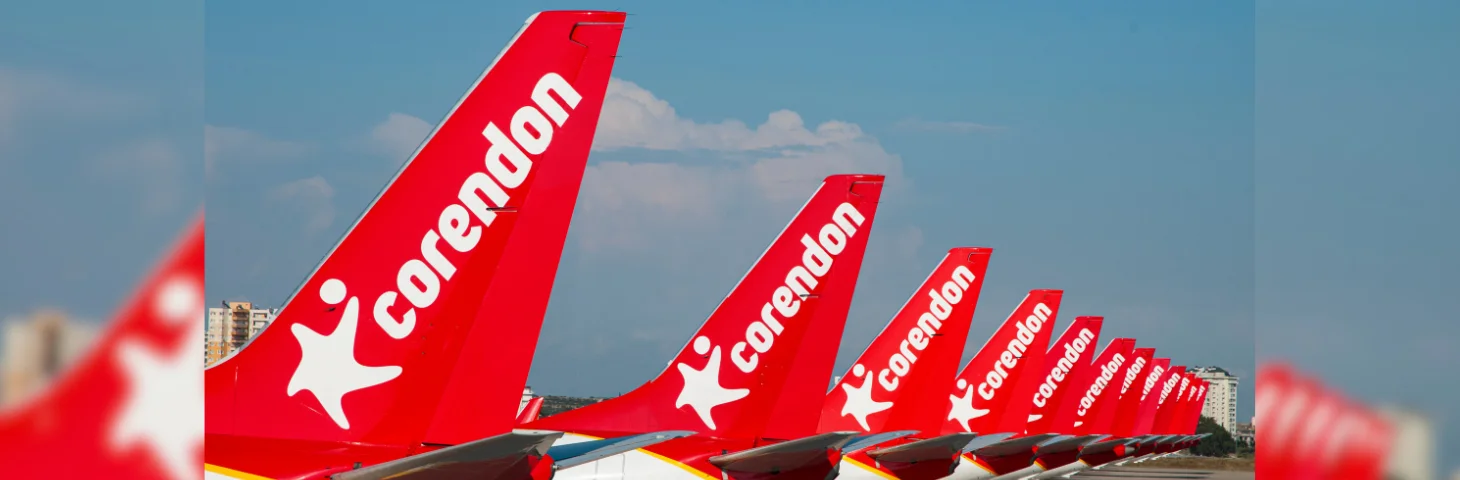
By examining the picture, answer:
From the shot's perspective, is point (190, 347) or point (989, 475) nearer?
→ point (190, 347)

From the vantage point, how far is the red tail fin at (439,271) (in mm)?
9414

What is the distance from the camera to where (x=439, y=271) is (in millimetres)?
9898

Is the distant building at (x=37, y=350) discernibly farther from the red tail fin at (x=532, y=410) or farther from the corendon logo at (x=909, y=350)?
the corendon logo at (x=909, y=350)

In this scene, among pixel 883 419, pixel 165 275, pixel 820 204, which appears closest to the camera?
pixel 165 275

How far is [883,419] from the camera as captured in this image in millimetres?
23281

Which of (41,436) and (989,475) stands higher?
(989,475)

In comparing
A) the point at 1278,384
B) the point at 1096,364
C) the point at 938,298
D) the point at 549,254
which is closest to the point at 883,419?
the point at 938,298

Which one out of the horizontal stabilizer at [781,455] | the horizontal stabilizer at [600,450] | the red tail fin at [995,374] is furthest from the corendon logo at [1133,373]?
the horizontal stabilizer at [600,450]

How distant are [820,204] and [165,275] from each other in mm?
15329

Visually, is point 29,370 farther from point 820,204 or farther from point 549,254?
point 820,204

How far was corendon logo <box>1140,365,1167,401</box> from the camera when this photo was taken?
214 ft

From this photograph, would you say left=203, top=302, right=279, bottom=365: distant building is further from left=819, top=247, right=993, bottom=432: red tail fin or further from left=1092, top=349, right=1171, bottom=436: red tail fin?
left=1092, top=349, right=1171, bottom=436: red tail fin

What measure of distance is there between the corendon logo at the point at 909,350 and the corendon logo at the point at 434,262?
1361 centimetres

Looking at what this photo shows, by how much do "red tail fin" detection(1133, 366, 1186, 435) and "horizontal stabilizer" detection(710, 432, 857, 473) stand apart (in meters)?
52.1
